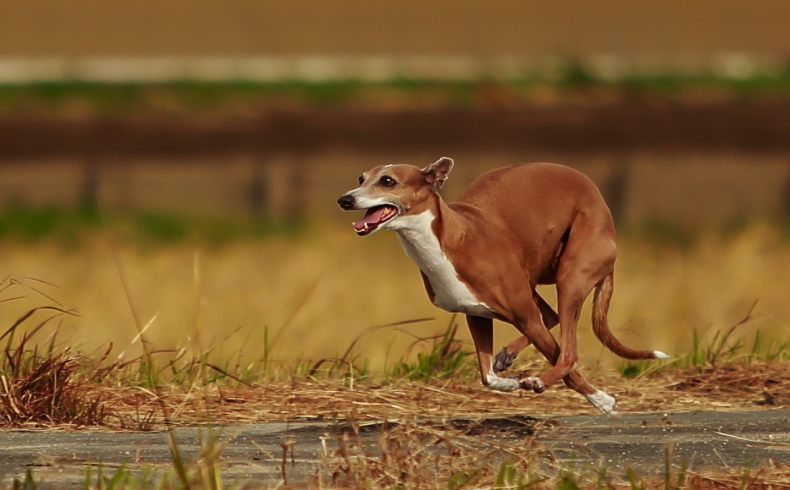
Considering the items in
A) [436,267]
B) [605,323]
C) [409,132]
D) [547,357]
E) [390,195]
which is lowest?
[547,357]

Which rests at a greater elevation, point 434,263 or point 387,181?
point 387,181

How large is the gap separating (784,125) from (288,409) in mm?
13033

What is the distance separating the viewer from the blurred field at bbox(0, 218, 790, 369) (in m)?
12.2

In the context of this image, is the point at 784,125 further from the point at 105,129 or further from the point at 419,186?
the point at 419,186

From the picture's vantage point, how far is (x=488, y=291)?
7.57 m

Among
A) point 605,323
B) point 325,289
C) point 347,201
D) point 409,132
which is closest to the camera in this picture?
point 347,201

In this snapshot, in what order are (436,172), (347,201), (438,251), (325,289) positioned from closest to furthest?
(347,201), (438,251), (436,172), (325,289)

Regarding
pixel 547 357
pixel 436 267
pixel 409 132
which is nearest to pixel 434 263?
pixel 436 267

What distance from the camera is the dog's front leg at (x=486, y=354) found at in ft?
25.9

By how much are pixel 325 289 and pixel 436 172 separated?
6.69m

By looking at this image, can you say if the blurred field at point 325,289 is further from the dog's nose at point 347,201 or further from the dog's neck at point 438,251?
the dog's nose at point 347,201

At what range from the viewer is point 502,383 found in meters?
7.89

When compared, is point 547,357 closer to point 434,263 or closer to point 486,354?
point 486,354

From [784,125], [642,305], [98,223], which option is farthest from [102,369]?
[784,125]
